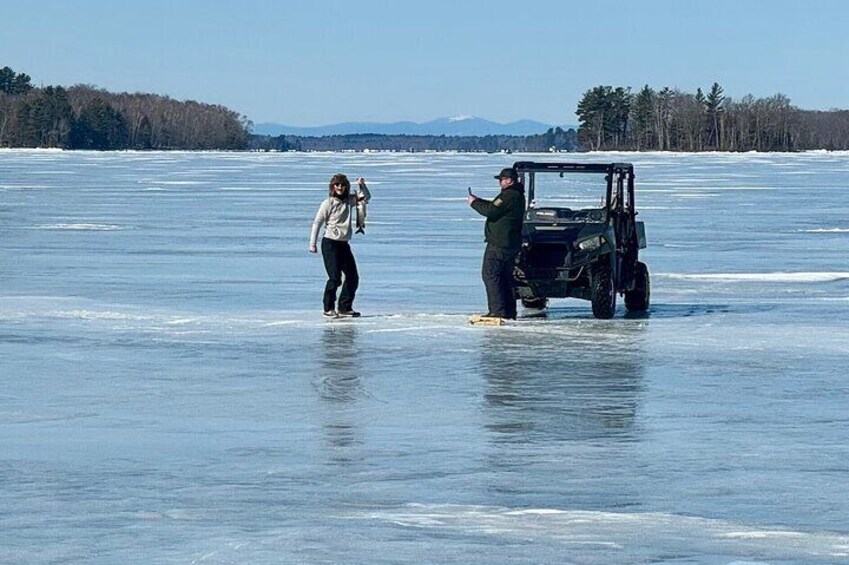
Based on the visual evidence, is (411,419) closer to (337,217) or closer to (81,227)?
(337,217)

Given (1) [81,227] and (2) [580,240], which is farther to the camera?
(1) [81,227]

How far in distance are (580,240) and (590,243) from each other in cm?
11

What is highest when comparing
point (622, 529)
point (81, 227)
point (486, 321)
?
point (622, 529)

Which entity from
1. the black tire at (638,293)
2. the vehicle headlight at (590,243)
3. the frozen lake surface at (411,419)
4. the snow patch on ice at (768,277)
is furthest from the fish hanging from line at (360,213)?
the snow patch on ice at (768,277)

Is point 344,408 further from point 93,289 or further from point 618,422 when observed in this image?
point 93,289

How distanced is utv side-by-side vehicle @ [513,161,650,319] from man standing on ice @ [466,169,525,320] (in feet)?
1.90

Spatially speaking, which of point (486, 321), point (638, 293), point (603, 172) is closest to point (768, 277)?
point (638, 293)

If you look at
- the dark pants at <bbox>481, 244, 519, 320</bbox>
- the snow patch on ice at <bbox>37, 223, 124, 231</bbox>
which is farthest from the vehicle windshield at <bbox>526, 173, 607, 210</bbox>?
the snow patch on ice at <bbox>37, 223, 124, 231</bbox>

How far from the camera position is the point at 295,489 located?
8883mm

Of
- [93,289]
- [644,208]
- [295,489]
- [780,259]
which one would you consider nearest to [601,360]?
[295,489]

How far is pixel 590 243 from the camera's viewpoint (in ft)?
58.9

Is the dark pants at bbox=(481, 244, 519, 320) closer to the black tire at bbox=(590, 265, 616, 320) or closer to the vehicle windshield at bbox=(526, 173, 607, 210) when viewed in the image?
the black tire at bbox=(590, 265, 616, 320)

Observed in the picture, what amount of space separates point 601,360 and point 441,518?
647 cm

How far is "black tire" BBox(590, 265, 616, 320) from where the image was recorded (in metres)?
17.8
